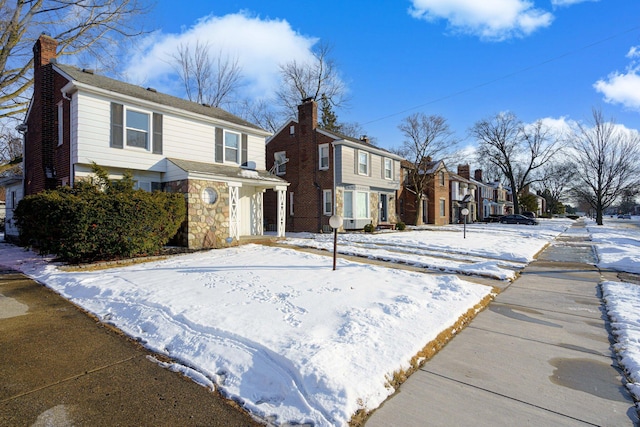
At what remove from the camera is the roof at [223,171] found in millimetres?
11680

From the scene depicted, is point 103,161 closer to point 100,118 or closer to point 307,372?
point 100,118

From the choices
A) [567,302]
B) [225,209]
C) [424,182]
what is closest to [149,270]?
[225,209]

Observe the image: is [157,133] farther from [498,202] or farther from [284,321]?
[498,202]

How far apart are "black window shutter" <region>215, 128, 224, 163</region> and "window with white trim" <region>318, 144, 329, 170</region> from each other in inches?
284

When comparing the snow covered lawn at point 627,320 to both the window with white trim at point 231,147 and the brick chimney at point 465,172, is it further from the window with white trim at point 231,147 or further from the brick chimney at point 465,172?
the brick chimney at point 465,172

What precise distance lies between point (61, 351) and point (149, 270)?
3983 millimetres

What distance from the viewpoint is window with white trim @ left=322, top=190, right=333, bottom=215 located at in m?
19.5

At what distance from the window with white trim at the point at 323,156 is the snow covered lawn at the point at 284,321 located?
40.9ft

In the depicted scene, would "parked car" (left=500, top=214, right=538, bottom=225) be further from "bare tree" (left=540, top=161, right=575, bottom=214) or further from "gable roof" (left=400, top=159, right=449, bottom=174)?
"bare tree" (left=540, top=161, right=575, bottom=214)

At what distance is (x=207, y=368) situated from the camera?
3.22 metres

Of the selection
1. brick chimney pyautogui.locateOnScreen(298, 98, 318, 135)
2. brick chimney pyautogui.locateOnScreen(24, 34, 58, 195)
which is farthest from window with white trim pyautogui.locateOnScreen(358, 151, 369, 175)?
brick chimney pyautogui.locateOnScreen(24, 34, 58, 195)

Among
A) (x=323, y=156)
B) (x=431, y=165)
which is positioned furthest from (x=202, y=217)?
(x=431, y=165)

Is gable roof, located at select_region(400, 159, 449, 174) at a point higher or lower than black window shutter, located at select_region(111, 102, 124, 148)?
higher

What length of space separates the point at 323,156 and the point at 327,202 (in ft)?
9.56
